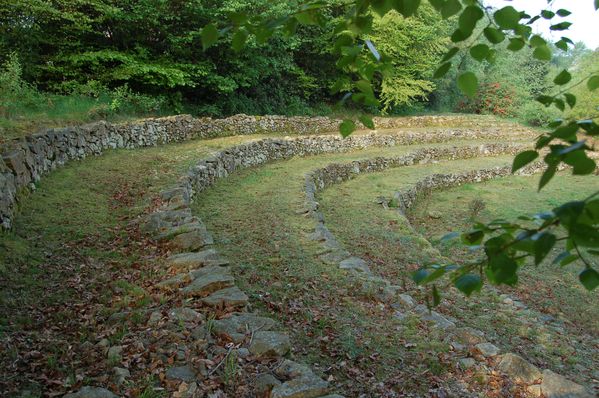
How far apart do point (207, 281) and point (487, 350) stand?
264 cm

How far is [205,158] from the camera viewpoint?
966 centimetres

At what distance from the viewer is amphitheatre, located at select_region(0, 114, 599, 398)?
122 inches

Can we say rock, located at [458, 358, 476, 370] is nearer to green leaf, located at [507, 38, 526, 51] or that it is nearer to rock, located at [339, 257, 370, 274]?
rock, located at [339, 257, 370, 274]

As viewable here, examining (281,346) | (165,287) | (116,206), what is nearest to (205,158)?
(116,206)

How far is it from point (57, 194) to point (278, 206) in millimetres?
3496

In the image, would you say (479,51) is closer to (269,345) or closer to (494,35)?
(494,35)

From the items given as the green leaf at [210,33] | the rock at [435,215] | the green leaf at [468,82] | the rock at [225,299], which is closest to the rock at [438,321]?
the rock at [225,299]

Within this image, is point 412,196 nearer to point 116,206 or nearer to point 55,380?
point 116,206

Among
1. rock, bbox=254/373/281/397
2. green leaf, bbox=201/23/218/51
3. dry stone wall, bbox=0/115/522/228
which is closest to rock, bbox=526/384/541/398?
rock, bbox=254/373/281/397

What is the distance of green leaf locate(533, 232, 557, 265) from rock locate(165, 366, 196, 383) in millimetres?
2485

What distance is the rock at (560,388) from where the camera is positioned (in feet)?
11.1

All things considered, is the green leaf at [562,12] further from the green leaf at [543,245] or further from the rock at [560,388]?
the rock at [560,388]

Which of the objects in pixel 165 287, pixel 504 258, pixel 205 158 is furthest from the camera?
pixel 205 158

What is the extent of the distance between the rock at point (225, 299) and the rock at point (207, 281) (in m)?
0.09
